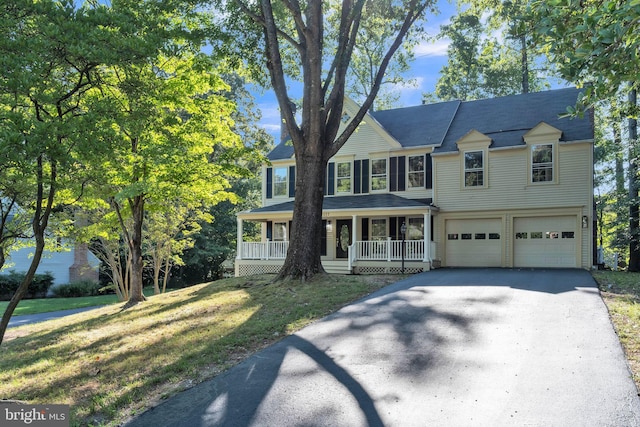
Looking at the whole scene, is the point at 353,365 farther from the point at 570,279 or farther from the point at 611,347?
the point at 570,279

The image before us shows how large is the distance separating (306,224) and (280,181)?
9681 mm

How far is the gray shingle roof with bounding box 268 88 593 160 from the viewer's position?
16.9 meters

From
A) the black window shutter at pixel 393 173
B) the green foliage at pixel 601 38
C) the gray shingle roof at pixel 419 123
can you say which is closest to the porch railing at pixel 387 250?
the black window shutter at pixel 393 173

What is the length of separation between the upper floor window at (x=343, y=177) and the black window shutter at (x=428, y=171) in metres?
3.41

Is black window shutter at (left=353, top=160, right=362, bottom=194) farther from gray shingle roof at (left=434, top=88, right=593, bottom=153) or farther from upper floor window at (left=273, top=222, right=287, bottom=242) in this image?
upper floor window at (left=273, top=222, right=287, bottom=242)

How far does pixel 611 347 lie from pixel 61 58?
793 cm

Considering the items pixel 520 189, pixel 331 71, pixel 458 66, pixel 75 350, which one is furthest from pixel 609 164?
pixel 75 350

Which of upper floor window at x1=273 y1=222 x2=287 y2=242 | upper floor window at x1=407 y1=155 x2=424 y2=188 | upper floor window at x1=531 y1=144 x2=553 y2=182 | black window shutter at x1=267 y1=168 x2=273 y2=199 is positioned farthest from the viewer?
black window shutter at x1=267 y1=168 x2=273 y2=199

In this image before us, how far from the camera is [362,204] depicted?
17969 millimetres

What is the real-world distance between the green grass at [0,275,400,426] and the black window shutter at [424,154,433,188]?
750cm

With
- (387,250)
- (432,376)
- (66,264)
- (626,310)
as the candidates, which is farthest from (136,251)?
(66,264)

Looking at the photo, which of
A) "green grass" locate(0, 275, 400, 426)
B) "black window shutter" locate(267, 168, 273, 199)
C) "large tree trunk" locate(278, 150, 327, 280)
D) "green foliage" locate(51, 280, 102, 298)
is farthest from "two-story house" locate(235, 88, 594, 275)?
"green foliage" locate(51, 280, 102, 298)

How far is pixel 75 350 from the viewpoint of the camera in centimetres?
788

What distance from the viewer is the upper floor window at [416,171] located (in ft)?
60.8
